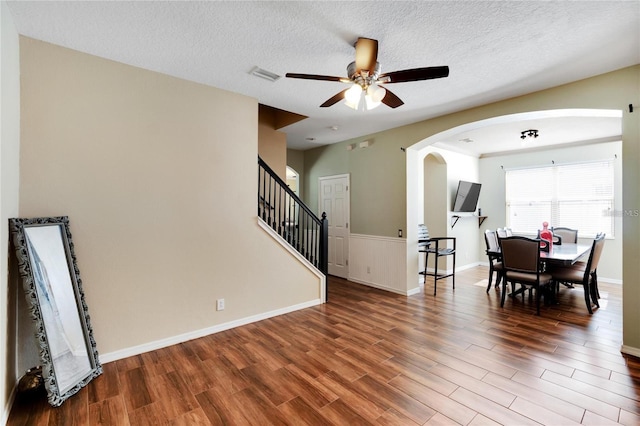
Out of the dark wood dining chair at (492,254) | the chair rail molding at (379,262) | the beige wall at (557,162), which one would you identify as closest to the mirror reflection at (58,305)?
the chair rail molding at (379,262)

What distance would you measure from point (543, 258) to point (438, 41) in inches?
127

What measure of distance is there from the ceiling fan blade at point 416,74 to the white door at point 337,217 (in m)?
3.58

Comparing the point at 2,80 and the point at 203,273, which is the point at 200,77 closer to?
the point at 2,80

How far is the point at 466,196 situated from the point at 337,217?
307cm

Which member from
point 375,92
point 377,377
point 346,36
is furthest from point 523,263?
point 346,36

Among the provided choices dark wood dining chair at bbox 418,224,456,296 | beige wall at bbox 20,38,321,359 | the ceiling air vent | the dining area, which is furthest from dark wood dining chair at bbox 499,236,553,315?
the ceiling air vent

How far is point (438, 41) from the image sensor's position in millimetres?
2428

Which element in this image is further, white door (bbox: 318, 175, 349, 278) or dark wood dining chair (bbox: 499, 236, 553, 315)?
white door (bbox: 318, 175, 349, 278)

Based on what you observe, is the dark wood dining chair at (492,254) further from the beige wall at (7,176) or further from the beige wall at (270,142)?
the beige wall at (7,176)

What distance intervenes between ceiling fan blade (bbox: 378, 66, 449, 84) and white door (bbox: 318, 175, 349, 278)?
358 cm

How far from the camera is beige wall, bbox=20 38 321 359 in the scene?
2455 millimetres

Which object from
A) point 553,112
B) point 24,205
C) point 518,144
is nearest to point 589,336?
point 553,112

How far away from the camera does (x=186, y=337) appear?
3111 mm

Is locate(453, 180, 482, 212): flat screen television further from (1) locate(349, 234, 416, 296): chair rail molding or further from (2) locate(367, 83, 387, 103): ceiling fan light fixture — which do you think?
(2) locate(367, 83, 387, 103): ceiling fan light fixture
